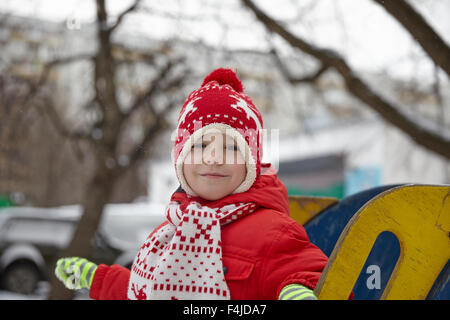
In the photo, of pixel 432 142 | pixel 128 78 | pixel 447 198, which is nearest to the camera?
pixel 447 198

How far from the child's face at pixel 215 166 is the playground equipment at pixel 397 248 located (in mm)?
331

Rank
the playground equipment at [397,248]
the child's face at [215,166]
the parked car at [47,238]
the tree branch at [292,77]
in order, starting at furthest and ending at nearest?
the parked car at [47,238], the tree branch at [292,77], the child's face at [215,166], the playground equipment at [397,248]

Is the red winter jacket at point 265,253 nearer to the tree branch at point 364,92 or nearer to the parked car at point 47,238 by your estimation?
the tree branch at point 364,92

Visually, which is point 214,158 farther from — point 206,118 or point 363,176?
point 363,176

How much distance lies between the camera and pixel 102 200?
4.69 meters

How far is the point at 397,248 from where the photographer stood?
150cm

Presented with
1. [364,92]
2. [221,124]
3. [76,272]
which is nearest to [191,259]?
[221,124]

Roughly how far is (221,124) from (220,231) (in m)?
0.30

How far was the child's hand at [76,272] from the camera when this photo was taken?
1469 mm

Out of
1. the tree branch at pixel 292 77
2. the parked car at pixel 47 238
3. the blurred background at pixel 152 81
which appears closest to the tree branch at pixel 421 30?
the blurred background at pixel 152 81
